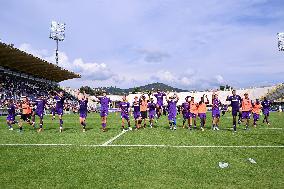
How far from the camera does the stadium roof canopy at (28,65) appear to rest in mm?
44925

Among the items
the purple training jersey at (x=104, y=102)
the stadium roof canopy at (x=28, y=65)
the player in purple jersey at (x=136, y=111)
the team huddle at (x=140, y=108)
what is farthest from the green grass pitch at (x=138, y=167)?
the stadium roof canopy at (x=28, y=65)

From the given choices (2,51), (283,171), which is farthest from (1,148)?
(2,51)

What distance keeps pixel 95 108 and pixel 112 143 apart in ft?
194

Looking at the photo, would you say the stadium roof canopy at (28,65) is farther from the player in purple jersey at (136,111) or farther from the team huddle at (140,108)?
the player in purple jersey at (136,111)

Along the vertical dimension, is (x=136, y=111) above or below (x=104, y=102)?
below

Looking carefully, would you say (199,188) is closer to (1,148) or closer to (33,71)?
(1,148)

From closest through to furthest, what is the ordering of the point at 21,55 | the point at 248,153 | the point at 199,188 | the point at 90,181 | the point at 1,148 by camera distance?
the point at 199,188 → the point at 90,181 → the point at 248,153 → the point at 1,148 → the point at 21,55

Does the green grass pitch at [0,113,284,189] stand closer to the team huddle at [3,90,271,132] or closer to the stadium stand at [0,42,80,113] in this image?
the team huddle at [3,90,271,132]

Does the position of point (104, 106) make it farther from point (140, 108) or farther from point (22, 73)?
point (22, 73)

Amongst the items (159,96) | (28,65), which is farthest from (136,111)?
(28,65)

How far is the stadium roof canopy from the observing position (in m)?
44.9

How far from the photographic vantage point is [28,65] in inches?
2160

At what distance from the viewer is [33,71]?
2368 inches

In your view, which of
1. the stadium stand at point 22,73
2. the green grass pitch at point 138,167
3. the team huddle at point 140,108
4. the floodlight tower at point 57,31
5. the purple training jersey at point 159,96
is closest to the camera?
the green grass pitch at point 138,167
